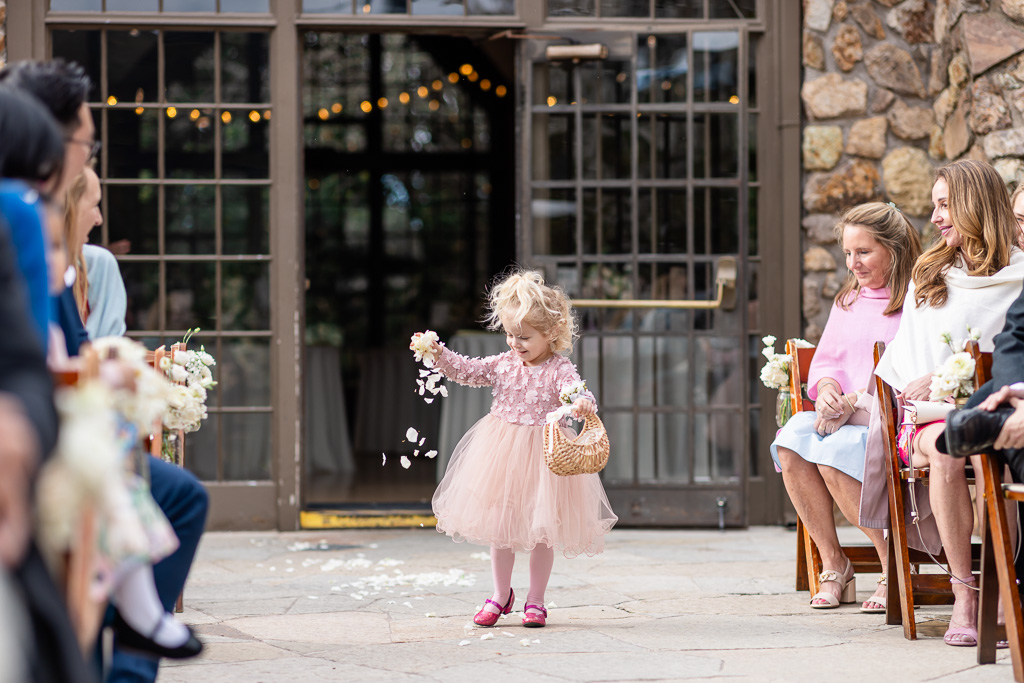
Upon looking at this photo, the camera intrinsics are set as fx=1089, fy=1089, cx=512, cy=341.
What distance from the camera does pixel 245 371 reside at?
5.58 meters

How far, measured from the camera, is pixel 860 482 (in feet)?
12.4

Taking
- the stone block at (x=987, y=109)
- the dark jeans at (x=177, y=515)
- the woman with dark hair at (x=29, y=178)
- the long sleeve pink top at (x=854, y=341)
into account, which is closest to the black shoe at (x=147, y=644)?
the dark jeans at (x=177, y=515)

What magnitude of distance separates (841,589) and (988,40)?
2.67 m

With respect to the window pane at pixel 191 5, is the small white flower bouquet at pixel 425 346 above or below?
below

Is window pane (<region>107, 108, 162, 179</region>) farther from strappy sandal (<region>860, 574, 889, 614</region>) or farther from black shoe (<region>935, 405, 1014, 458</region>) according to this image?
black shoe (<region>935, 405, 1014, 458</region>)

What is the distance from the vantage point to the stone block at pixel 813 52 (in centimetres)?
553

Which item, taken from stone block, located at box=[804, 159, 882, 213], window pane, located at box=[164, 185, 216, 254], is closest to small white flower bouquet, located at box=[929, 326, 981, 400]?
stone block, located at box=[804, 159, 882, 213]

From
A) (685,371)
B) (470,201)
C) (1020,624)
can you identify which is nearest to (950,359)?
(1020,624)

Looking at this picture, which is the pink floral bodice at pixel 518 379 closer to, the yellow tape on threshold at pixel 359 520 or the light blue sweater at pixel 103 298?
the light blue sweater at pixel 103 298

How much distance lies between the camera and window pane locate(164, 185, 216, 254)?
5527mm

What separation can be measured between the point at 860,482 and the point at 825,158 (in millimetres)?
2304

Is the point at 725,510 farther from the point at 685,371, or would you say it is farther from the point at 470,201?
the point at 470,201

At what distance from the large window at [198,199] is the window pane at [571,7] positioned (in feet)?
4.90

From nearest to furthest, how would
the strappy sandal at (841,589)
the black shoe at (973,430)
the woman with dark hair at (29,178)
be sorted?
the woman with dark hair at (29,178) < the black shoe at (973,430) < the strappy sandal at (841,589)
